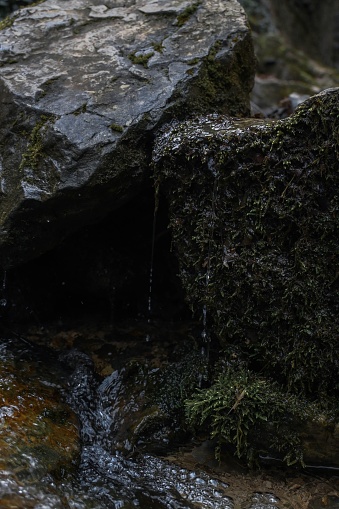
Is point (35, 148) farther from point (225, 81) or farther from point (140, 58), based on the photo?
point (225, 81)

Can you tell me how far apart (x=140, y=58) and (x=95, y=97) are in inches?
19.1

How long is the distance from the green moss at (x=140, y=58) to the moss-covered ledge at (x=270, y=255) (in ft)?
2.63

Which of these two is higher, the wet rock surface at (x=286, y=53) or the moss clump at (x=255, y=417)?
the wet rock surface at (x=286, y=53)

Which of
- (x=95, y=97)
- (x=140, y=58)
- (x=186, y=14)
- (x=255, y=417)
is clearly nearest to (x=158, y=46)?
(x=140, y=58)

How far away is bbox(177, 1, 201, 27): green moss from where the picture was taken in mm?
3850

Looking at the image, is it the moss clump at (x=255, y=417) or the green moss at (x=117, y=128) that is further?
the green moss at (x=117, y=128)

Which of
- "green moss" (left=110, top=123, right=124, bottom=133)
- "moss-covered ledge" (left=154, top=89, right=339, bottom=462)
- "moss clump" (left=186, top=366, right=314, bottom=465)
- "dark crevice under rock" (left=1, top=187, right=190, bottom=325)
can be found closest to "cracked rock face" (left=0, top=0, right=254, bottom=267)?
"green moss" (left=110, top=123, right=124, bottom=133)

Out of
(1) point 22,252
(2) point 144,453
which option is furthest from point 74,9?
(2) point 144,453

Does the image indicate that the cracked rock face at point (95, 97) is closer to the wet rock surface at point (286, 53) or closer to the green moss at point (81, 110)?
the green moss at point (81, 110)

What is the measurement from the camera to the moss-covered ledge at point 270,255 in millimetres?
2867

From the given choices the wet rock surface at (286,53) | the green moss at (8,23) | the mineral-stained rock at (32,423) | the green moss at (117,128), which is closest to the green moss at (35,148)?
the green moss at (117,128)

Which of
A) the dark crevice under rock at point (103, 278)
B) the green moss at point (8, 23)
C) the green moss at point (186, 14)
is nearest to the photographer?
the green moss at point (186, 14)

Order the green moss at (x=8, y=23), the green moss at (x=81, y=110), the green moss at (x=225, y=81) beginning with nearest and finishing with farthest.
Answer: the green moss at (x=81, y=110)
the green moss at (x=225, y=81)
the green moss at (x=8, y=23)

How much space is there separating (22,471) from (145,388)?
1.08 meters
